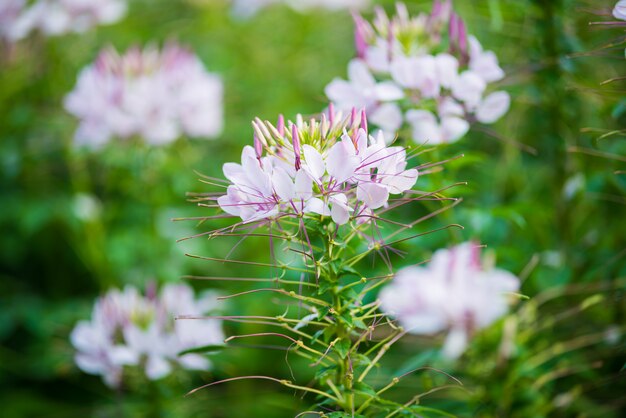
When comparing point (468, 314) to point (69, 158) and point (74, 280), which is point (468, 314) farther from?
point (74, 280)

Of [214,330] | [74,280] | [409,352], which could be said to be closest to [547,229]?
[409,352]

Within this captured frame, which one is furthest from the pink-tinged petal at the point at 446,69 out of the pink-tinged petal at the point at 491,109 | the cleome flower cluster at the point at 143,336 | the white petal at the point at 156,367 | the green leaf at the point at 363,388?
the white petal at the point at 156,367

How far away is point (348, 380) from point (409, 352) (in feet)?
3.18

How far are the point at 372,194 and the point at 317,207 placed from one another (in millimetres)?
89

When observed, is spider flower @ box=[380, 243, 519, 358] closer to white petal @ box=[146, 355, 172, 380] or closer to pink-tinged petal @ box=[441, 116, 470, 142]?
pink-tinged petal @ box=[441, 116, 470, 142]

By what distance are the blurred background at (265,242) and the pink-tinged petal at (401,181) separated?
302mm

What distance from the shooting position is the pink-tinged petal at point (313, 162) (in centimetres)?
79

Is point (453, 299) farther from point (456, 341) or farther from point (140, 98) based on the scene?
point (140, 98)

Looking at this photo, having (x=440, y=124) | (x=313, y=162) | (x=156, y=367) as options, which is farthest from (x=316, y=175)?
(x=156, y=367)

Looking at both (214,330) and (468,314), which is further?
(214,330)

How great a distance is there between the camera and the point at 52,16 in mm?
1993

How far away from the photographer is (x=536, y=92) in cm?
144

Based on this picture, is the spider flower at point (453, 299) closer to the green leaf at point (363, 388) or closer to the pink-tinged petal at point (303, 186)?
the green leaf at point (363, 388)

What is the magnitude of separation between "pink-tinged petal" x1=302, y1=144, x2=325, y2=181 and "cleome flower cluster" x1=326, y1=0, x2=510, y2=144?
1.09 ft
